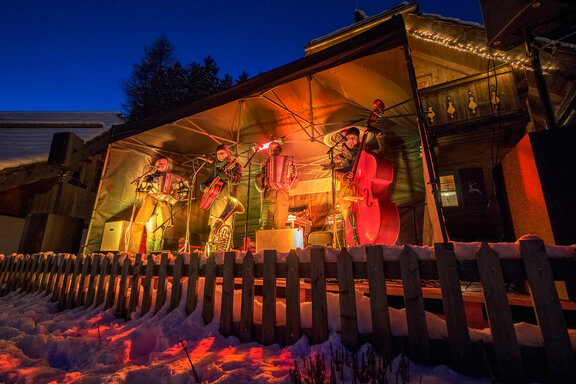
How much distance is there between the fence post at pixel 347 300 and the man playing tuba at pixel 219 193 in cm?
420

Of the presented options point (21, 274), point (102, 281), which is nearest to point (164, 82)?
point (21, 274)

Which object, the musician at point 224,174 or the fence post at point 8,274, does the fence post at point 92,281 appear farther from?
the fence post at point 8,274

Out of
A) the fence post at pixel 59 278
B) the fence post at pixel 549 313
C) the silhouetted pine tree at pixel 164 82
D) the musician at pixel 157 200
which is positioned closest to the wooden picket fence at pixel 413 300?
the fence post at pixel 549 313

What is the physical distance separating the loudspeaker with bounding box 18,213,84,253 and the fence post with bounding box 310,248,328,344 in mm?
8544

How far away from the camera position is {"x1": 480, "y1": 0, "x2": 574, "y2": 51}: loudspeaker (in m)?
3.21

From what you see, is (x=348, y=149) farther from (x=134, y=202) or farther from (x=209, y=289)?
(x=134, y=202)

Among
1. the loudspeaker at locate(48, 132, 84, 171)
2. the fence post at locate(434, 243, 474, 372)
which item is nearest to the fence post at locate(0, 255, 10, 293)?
the loudspeaker at locate(48, 132, 84, 171)

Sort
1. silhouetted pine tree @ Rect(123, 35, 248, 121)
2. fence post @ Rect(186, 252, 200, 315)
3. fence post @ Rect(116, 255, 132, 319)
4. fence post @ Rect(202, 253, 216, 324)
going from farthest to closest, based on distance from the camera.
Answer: silhouetted pine tree @ Rect(123, 35, 248, 121), fence post @ Rect(116, 255, 132, 319), fence post @ Rect(186, 252, 200, 315), fence post @ Rect(202, 253, 216, 324)

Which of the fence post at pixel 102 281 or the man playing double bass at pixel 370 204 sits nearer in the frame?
the fence post at pixel 102 281

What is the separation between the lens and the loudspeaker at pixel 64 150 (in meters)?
7.90

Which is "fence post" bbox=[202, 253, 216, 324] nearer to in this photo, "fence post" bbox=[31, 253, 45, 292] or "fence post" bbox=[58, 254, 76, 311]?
"fence post" bbox=[58, 254, 76, 311]

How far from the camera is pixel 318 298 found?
2.19 metres

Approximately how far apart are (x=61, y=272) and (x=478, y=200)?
8.53 metres

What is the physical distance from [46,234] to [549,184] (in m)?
10.7
